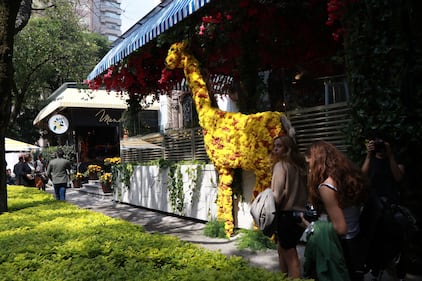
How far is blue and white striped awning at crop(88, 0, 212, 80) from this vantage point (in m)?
7.22

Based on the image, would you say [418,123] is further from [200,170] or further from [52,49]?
[52,49]

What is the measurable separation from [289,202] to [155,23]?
5647 mm

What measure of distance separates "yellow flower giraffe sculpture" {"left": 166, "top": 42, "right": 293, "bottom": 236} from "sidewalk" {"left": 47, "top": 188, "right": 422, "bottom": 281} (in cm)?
60

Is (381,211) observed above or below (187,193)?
above

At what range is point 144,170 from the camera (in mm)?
12266

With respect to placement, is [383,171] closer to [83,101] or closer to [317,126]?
[317,126]


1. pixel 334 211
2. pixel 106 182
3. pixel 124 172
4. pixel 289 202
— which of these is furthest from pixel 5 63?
pixel 106 182

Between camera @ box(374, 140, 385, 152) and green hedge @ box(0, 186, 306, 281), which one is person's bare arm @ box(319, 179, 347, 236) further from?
camera @ box(374, 140, 385, 152)

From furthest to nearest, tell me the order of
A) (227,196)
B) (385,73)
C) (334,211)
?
(227,196) < (385,73) < (334,211)

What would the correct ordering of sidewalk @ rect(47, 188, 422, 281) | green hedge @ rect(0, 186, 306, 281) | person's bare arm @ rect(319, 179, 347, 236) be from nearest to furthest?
green hedge @ rect(0, 186, 306, 281), person's bare arm @ rect(319, 179, 347, 236), sidewalk @ rect(47, 188, 422, 281)

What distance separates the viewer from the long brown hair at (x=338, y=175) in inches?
125

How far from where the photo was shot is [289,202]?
4238 millimetres

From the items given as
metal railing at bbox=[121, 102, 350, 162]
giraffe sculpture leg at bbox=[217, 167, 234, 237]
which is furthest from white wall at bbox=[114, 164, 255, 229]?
metal railing at bbox=[121, 102, 350, 162]

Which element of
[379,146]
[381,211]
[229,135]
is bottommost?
[381,211]
